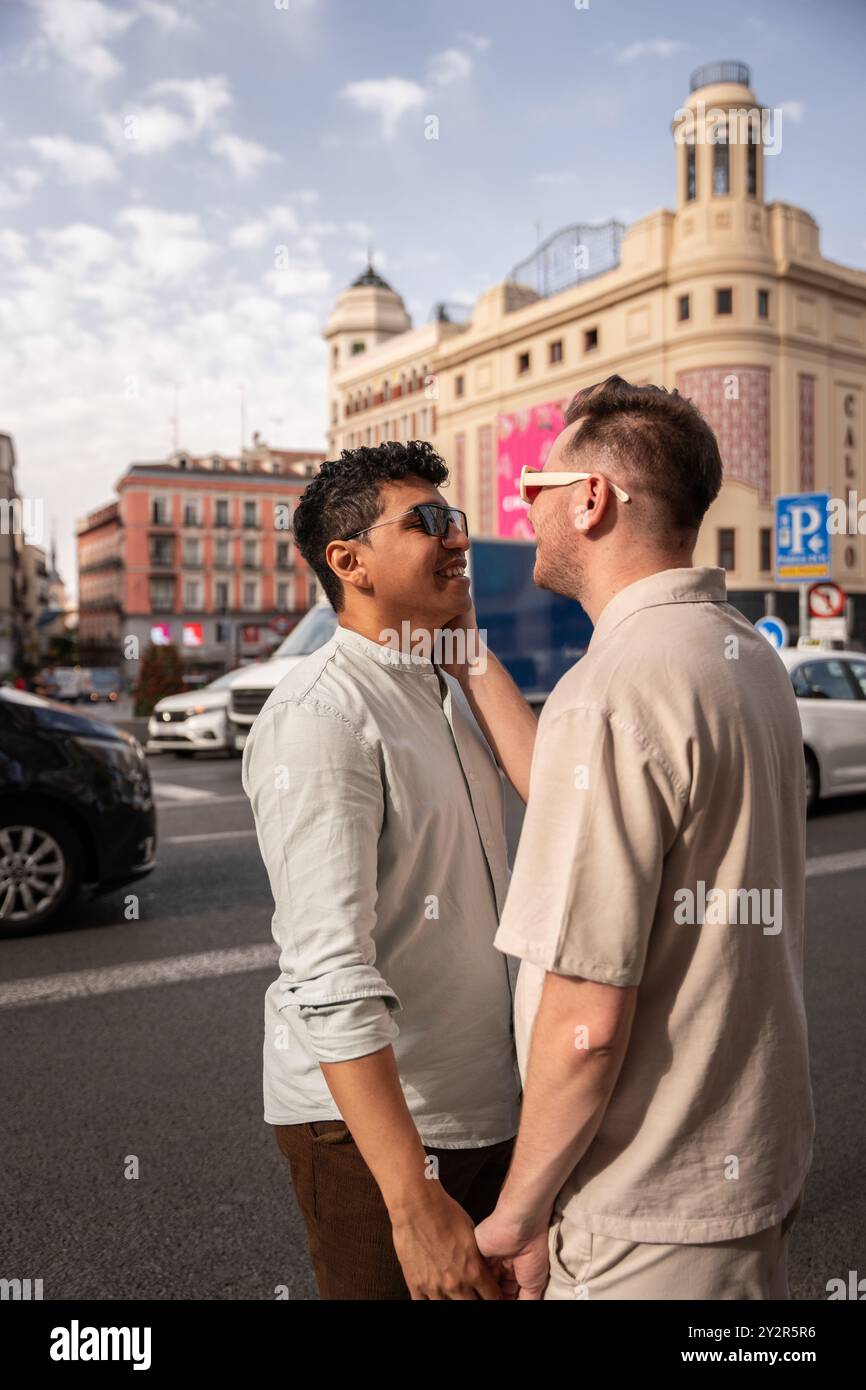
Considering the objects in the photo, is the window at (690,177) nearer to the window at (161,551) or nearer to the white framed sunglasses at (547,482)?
the white framed sunglasses at (547,482)

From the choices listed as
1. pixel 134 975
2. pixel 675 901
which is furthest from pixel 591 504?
pixel 134 975

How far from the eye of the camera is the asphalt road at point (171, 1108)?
9.85ft

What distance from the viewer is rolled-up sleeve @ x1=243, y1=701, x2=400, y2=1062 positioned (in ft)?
5.11

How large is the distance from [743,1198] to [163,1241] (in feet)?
7.03

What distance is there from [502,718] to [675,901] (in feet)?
2.33

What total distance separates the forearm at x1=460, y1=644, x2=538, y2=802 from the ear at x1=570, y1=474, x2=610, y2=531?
0.54m

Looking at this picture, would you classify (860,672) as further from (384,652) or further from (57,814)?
Result: (384,652)

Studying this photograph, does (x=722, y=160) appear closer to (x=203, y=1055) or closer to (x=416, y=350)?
(x=416, y=350)

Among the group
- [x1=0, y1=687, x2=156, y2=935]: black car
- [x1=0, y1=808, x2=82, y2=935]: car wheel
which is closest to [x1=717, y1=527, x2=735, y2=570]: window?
[x1=0, y1=687, x2=156, y2=935]: black car

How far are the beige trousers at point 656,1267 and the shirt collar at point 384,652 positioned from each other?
2.78ft

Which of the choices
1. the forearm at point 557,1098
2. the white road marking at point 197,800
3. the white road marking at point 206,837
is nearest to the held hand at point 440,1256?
the forearm at point 557,1098

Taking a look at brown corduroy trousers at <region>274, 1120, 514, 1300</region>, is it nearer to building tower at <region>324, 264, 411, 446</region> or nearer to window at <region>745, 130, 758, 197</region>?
window at <region>745, 130, 758, 197</region>

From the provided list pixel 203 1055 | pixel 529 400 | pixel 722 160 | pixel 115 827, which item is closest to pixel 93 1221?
pixel 203 1055

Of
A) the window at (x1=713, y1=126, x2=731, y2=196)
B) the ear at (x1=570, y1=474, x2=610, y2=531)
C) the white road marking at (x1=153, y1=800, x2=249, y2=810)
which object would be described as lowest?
the white road marking at (x1=153, y1=800, x2=249, y2=810)
